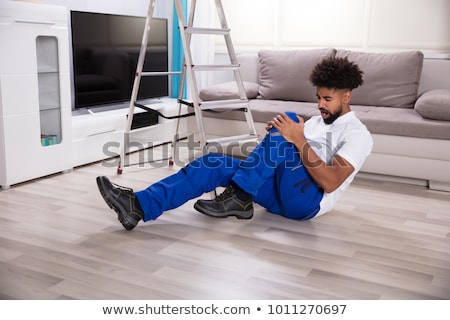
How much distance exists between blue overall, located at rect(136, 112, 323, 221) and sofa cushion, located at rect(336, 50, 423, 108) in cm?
173

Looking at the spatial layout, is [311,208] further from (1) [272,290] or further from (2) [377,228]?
(1) [272,290]

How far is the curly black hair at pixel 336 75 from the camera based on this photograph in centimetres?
236

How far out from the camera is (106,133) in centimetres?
392

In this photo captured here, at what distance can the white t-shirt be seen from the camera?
2324mm

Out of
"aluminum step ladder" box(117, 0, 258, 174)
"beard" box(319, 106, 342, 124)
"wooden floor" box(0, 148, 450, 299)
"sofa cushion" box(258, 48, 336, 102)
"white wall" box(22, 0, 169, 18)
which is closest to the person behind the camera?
"wooden floor" box(0, 148, 450, 299)

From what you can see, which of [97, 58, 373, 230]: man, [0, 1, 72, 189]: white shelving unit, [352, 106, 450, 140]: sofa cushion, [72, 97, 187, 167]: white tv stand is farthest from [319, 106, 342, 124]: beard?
[0, 1, 72, 189]: white shelving unit

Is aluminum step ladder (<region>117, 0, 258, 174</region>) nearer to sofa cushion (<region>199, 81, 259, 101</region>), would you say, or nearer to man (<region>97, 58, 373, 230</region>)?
man (<region>97, 58, 373, 230</region>)

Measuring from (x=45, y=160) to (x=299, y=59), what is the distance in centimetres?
208

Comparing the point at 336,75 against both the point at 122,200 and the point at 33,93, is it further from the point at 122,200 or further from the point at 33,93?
the point at 33,93

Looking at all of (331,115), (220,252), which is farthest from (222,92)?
(220,252)

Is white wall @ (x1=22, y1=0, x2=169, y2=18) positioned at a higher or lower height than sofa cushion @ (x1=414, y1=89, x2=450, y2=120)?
higher

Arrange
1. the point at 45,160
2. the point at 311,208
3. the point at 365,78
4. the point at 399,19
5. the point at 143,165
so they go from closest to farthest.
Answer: the point at 311,208
the point at 45,160
the point at 143,165
the point at 365,78
the point at 399,19

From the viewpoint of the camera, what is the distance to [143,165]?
148 inches
